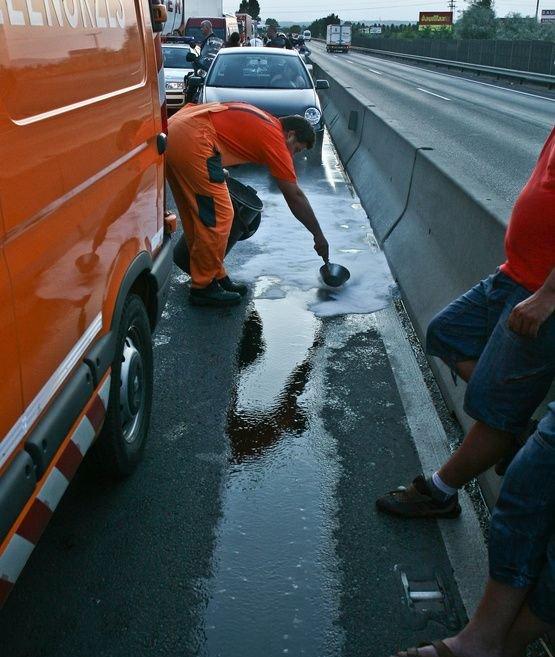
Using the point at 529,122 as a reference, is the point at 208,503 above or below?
above

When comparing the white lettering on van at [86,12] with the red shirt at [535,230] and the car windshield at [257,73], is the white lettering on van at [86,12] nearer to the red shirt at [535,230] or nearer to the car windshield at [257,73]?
the red shirt at [535,230]

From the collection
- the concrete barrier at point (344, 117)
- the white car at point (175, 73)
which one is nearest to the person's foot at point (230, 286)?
the concrete barrier at point (344, 117)

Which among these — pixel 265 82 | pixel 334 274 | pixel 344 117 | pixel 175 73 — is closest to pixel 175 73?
pixel 175 73

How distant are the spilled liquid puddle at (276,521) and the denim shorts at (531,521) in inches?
26.8

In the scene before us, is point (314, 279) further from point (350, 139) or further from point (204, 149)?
point (350, 139)

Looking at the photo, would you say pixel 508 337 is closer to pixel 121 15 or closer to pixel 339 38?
pixel 121 15

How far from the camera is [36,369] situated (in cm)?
228

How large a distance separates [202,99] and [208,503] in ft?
34.6

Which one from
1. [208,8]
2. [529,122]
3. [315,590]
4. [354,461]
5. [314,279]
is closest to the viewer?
[315,590]

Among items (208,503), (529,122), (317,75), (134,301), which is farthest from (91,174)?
(317,75)

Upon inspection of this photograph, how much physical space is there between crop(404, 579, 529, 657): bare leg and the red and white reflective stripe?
53.2 inches

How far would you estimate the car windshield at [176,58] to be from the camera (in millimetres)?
19516

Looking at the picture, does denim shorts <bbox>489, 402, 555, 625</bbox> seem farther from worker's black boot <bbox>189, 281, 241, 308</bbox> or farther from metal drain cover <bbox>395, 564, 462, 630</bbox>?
worker's black boot <bbox>189, 281, 241, 308</bbox>

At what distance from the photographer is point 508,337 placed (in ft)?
9.09
